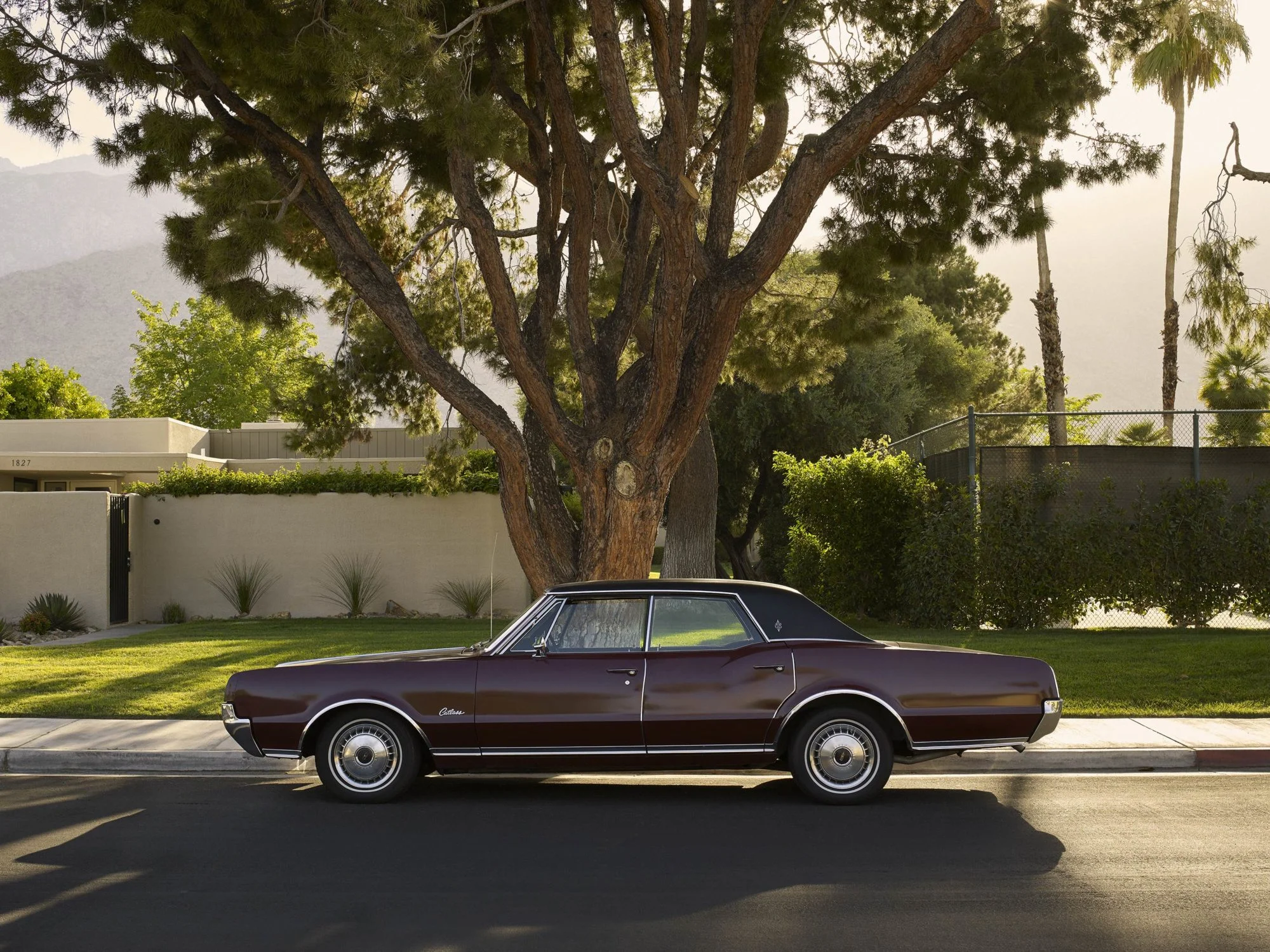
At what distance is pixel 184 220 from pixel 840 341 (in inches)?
354

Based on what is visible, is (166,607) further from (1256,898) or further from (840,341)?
(1256,898)

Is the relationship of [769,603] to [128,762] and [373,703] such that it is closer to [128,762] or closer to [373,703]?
[373,703]

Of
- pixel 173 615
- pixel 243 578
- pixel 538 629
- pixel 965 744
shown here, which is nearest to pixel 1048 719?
pixel 965 744

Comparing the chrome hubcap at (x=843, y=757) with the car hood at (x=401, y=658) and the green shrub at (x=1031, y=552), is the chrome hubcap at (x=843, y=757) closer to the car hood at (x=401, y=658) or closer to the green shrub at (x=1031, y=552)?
the car hood at (x=401, y=658)

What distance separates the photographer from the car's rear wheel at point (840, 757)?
822 centimetres

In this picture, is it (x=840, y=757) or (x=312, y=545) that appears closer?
(x=840, y=757)

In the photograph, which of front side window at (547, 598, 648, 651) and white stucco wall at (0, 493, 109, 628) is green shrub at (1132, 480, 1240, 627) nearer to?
front side window at (547, 598, 648, 651)

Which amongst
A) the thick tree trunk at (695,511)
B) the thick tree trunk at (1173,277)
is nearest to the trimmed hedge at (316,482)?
the thick tree trunk at (695,511)

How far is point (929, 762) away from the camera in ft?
32.7

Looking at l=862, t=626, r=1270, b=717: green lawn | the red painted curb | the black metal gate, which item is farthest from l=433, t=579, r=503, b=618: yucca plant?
the red painted curb

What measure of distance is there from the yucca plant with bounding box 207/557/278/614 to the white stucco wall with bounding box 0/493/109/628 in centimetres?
205

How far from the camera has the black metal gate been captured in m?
21.8

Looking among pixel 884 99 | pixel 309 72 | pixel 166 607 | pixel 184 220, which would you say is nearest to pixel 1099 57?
pixel 884 99

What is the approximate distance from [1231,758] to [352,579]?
15961 millimetres
